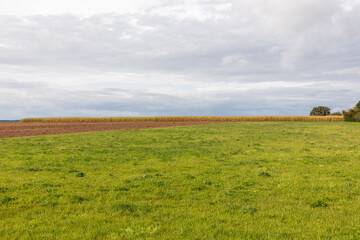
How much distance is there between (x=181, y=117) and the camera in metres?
118

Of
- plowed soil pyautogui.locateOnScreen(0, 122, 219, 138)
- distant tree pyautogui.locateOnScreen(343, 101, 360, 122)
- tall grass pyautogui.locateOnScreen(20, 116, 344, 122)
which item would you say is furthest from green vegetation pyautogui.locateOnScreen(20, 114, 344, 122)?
plowed soil pyautogui.locateOnScreen(0, 122, 219, 138)

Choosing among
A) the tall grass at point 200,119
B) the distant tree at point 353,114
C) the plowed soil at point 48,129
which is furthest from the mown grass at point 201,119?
the plowed soil at point 48,129

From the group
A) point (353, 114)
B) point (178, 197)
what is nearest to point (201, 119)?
point (353, 114)

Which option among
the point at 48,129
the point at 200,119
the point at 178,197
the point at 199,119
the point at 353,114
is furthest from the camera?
the point at 200,119

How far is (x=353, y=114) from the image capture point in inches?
3573

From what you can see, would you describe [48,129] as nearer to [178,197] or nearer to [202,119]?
[178,197]

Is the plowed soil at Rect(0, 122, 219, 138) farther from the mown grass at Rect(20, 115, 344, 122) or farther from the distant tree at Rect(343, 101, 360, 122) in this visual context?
the distant tree at Rect(343, 101, 360, 122)

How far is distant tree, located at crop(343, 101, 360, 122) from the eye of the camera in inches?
3505

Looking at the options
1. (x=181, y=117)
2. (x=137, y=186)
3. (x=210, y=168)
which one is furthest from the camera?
(x=181, y=117)

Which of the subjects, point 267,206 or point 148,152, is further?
point 148,152

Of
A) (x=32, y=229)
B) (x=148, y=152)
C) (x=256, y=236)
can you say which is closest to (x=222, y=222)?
(x=256, y=236)

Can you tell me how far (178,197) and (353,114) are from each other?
97.1 meters

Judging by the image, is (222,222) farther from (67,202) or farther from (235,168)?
(235,168)

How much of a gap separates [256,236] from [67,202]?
7694mm
